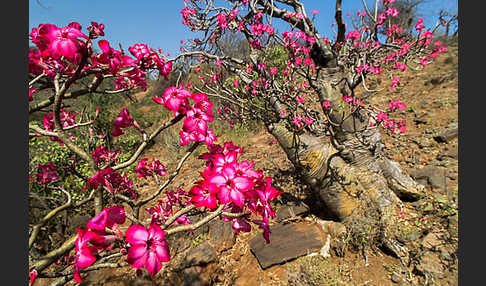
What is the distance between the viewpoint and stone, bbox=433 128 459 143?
375cm

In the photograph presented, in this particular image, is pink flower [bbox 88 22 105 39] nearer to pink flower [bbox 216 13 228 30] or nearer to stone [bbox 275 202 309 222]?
pink flower [bbox 216 13 228 30]

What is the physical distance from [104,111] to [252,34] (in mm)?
5717

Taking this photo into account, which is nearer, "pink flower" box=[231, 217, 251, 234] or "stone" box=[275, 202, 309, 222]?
"pink flower" box=[231, 217, 251, 234]

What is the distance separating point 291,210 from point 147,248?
2.61 metres

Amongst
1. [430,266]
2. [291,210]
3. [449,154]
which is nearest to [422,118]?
[449,154]

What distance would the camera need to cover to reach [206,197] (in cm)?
91

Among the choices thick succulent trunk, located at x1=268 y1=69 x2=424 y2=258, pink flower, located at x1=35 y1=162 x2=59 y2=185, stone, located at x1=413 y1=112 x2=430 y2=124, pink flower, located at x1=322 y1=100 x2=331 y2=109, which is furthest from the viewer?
stone, located at x1=413 y1=112 x2=430 y2=124

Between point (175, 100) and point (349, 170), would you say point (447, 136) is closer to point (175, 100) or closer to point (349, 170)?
point (349, 170)

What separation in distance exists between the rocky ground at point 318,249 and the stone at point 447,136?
0.01 metres

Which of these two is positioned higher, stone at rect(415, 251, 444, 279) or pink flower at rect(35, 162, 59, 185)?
pink flower at rect(35, 162, 59, 185)

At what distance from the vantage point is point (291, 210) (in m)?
3.03

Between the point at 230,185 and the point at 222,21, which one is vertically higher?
the point at 222,21

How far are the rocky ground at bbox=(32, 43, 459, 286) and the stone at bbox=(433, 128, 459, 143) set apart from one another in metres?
0.01

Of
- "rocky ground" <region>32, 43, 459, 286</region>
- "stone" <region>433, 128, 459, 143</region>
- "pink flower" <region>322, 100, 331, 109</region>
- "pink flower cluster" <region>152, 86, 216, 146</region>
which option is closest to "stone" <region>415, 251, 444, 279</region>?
"rocky ground" <region>32, 43, 459, 286</region>
